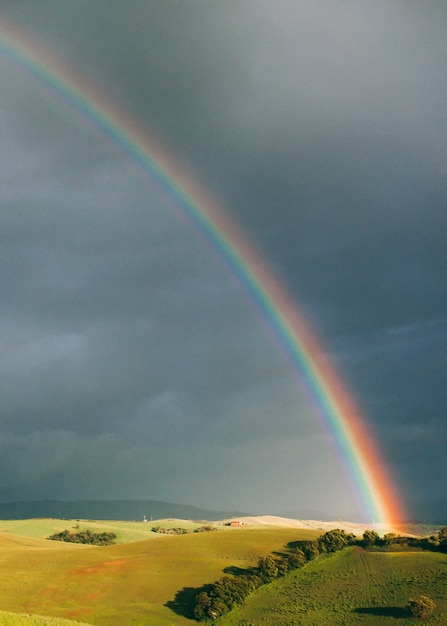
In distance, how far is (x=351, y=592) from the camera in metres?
91.8

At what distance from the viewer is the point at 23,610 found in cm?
9025

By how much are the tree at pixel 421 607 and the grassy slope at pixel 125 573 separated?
103 feet

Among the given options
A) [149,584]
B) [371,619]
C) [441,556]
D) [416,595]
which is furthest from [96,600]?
[441,556]

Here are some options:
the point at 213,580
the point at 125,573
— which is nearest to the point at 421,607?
the point at 213,580

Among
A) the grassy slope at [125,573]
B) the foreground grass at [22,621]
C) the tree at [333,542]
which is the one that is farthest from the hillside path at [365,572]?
the foreground grass at [22,621]

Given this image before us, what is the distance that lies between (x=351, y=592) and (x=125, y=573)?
1698 inches

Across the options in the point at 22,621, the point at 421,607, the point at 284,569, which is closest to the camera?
the point at 22,621

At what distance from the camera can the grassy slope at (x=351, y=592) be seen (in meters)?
82.6

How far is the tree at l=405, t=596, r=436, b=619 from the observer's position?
260 ft

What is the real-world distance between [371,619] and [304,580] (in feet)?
69.3

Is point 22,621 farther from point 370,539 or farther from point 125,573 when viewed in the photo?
point 370,539

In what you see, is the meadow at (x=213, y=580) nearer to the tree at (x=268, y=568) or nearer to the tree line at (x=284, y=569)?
the tree line at (x=284, y=569)

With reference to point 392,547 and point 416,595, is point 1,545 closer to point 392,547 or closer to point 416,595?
point 392,547

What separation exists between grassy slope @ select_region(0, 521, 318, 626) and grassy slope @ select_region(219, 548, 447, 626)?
12.0m
